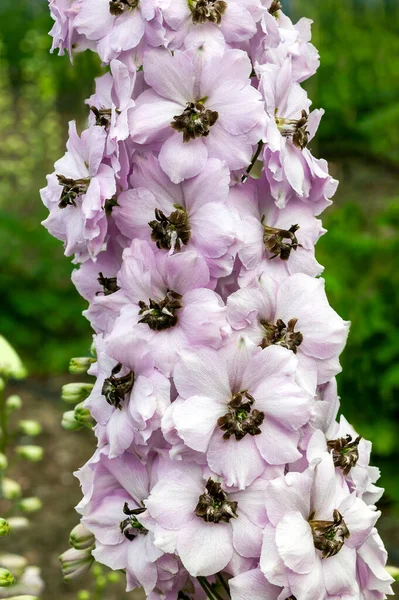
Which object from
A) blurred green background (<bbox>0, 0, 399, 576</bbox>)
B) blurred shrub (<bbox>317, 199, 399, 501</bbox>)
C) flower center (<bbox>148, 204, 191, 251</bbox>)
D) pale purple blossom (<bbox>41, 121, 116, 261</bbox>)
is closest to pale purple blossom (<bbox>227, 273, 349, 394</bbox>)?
flower center (<bbox>148, 204, 191, 251</bbox>)

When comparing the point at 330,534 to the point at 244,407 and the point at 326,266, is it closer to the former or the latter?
the point at 244,407

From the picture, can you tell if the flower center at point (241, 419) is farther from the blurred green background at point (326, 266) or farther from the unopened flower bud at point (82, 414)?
the blurred green background at point (326, 266)

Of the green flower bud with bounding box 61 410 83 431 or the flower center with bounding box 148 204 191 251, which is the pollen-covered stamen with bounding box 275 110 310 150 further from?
the green flower bud with bounding box 61 410 83 431

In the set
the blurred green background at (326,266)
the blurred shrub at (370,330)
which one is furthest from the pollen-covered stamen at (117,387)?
the blurred shrub at (370,330)

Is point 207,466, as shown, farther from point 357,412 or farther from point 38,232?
point 38,232

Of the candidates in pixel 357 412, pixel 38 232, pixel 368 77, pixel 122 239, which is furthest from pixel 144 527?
pixel 368 77

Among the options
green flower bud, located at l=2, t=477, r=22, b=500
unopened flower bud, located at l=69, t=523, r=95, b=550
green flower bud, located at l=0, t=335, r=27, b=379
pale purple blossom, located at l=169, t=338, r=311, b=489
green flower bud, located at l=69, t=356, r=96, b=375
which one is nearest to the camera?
pale purple blossom, located at l=169, t=338, r=311, b=489
